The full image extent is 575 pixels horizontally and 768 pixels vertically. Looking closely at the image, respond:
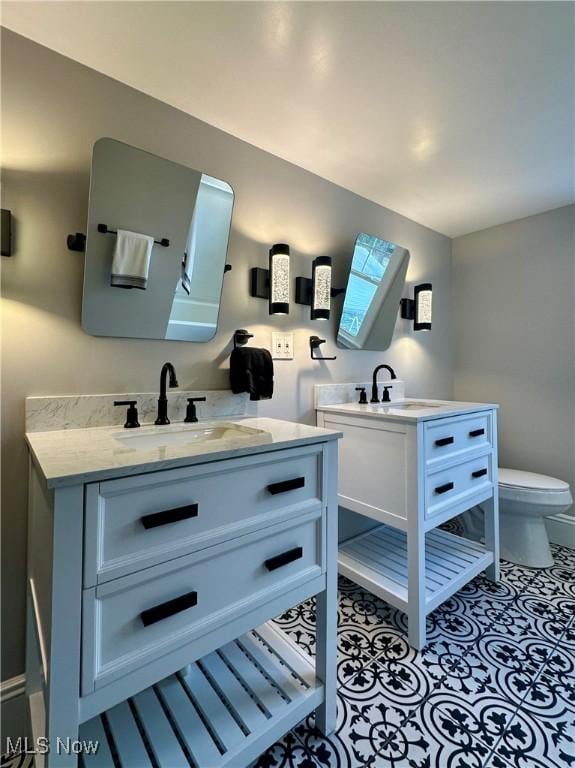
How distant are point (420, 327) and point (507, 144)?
1035 millimetres

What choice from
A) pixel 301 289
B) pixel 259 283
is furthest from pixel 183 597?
pixel 301 289

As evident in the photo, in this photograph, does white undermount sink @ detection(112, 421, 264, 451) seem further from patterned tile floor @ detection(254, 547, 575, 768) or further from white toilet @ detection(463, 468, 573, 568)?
white toilet @ detection(463, 468, 573, 568)

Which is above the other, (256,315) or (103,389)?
(256,315)

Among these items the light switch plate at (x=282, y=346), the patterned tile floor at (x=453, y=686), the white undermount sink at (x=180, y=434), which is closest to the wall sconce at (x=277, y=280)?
the light switch plate at (x=282, y=346)

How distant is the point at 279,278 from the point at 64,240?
0.83 m

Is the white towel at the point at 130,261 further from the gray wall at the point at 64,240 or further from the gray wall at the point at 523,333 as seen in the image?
the gray wall at the point at 523,333

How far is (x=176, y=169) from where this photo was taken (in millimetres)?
1319

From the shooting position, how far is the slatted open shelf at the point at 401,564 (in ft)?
4.97

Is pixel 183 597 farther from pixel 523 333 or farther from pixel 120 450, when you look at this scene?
pixel 523 333

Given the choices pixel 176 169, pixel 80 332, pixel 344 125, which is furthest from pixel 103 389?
pixel 344 125

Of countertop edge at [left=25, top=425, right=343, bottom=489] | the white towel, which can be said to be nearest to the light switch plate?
the white towel

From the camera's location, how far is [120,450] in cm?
84

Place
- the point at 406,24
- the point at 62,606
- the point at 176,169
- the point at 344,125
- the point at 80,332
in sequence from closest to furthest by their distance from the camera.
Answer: the point at 62,606, the point at 406,24, the point at 80,332, the point at 176,169, the point at 344,125

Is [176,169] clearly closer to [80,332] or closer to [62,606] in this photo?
[80,332]
